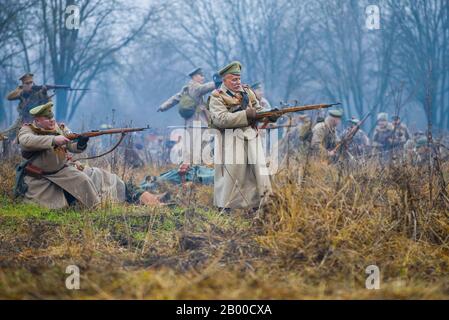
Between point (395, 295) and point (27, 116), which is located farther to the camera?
point (27, 116)

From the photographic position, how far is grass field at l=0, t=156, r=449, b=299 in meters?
4.27

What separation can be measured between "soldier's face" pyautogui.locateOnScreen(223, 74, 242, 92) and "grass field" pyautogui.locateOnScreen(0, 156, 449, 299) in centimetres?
150

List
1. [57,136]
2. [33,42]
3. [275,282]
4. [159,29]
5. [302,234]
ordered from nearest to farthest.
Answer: [275,282]
[302,234]
[57,136]
[33,42]
[159,29]

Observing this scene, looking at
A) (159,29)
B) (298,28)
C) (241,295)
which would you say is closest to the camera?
(241,295)

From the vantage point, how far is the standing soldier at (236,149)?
24.1 feet

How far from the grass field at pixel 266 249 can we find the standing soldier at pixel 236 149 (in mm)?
640

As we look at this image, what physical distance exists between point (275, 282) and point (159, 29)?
23.7 meters

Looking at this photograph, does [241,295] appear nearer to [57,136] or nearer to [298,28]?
[57,136]

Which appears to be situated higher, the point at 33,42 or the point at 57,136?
the point at 33,42

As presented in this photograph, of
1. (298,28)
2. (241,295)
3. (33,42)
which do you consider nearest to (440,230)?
(241,295)

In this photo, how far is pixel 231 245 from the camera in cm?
546

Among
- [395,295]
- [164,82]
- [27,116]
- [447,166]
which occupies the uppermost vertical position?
[164,82]

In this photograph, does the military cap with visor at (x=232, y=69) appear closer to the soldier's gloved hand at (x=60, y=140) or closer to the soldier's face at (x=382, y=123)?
the soldier's gloved hand at (x=60, y=140)

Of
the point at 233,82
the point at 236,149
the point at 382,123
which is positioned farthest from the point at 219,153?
the point at 382,123
